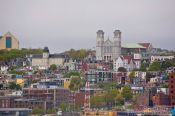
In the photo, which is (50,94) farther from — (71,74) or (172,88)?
(71,74)

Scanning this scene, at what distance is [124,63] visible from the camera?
4616 cm

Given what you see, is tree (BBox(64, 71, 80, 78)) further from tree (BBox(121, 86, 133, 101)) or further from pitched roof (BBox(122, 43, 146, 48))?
pitched roof (BBox(122, 43, 146, 48))

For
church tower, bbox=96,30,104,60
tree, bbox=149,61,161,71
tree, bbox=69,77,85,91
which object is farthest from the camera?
church tower, bbox=96,30,104,60

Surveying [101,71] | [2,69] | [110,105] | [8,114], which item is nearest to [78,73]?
[101,71]

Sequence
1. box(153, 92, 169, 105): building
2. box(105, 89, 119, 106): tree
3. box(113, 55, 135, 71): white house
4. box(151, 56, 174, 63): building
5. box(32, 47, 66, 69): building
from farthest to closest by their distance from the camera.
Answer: box(32, 47, 66, 69): building → box(151, 56, 174, 63): building → box(113, 55, 135, 71): white house → box(105, 89, 119, 106): tree → box(153, 92, 169, 105): building

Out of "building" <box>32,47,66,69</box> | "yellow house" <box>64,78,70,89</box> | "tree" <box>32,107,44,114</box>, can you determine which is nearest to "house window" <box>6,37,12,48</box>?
"building" <box>32,47,66,69</box>

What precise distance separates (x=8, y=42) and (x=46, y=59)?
432 centimetres

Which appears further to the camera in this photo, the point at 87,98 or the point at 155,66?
the point at 155,66

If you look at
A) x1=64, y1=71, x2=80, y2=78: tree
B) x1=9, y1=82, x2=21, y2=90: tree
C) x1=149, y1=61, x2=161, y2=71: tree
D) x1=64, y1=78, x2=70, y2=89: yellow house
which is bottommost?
x1=9, y1=82, x2=21, y2=90: tree

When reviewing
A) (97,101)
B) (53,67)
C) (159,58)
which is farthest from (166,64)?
(97,101)

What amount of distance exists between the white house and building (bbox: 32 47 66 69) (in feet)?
10.0

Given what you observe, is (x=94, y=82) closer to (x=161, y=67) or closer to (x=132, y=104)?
(x=161, y=67)

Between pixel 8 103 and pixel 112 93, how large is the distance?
3612 mm

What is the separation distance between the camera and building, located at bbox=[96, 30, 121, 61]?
167 feet
